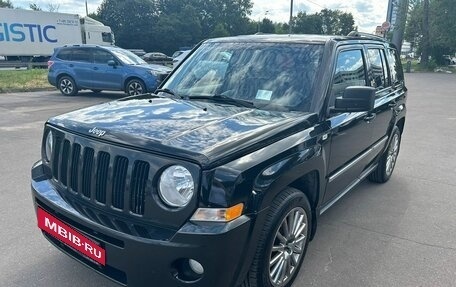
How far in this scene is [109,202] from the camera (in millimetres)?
2252

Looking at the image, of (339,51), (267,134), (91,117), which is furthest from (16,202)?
(339,51)

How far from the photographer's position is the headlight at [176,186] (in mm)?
2070

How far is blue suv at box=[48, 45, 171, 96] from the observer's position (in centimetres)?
1233

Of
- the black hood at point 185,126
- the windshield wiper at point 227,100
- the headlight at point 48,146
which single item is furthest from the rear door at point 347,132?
the headlight at point 48,146

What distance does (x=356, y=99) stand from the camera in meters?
2.94

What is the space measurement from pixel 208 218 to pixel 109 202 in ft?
2.14

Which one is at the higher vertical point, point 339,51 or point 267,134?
point 339,51

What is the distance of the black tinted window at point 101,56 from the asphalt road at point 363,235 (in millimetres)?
6766

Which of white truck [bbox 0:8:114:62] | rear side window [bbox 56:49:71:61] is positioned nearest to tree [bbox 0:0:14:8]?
white truck [bbox 0:8:114:62]

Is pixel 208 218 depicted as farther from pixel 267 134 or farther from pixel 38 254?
pixel 38 254

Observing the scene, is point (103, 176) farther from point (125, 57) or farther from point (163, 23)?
point (163, 23)

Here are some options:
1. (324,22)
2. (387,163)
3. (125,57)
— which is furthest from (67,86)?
(324,22)

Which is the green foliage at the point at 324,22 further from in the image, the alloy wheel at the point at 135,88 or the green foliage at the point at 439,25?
the alloy wheel at the point at 135,88

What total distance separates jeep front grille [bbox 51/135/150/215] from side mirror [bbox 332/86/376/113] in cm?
172
